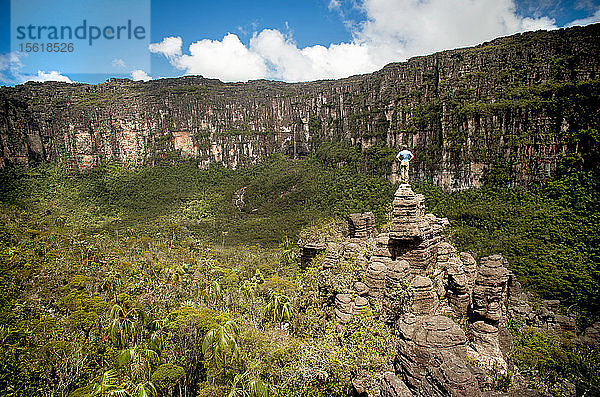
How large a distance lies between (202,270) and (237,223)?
4389 cm

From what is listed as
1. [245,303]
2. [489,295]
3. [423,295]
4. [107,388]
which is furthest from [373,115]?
[107,388]

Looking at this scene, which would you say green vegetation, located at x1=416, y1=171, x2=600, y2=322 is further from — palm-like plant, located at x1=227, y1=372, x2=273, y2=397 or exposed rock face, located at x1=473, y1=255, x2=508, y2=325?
palm-like plant, located at x1=227, y1=372, x2=273, y2=397

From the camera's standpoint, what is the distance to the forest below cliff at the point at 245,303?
540 inches

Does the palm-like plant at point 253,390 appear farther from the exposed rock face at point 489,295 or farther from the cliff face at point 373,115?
the cliff face at point 373,115

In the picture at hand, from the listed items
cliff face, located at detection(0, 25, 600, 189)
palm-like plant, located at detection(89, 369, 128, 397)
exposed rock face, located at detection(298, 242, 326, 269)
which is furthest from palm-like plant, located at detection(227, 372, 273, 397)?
cliff face, located at detection(0, 25, 600, 189)

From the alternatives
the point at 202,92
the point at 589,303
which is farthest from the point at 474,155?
the point at 202,92

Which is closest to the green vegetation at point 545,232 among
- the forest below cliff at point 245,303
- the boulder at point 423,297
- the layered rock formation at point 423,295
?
the forest below cliff at point 245,303

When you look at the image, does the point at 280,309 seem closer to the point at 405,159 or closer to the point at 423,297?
the point at 423,297

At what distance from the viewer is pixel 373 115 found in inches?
3504

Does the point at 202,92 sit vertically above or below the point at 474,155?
above

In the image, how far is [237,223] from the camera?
261ft

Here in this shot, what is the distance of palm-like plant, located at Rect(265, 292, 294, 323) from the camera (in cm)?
2391

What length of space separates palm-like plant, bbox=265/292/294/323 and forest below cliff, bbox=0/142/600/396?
0.35 feet

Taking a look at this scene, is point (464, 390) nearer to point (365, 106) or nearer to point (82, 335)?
point (82, 335)
